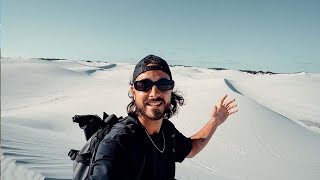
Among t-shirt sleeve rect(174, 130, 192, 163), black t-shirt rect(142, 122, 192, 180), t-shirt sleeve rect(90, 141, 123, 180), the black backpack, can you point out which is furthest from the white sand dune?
t-shirt sleeve rect(90, 141, 123, 180)

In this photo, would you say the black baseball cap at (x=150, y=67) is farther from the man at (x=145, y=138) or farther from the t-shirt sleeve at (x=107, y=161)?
the t-shirt sleeve at (x=107, y=161)

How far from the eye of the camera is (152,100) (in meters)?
2.40

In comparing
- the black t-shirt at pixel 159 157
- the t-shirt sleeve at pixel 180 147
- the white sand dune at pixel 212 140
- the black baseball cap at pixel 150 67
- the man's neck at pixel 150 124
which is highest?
the black baseball cap at pixel 150 67

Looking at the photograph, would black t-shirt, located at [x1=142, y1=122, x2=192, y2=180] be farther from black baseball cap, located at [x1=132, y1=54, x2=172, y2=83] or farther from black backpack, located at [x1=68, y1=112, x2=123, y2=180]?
black baseball cap, located at [x1=132, y1=54, x2=172, y2=83]

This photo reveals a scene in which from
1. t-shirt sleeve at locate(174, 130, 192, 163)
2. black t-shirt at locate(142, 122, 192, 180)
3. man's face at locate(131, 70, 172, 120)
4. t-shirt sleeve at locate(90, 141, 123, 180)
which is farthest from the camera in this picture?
t-shirt sleeve at locate(174, 130, 192, 163)

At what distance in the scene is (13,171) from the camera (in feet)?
15.4

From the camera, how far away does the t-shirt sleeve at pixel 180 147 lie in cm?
297

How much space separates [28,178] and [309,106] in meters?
26.7

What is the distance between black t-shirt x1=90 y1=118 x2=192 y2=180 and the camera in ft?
5.86

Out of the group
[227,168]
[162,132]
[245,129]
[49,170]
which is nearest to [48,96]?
[245,129]

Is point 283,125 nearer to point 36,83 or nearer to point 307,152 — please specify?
point 307,152

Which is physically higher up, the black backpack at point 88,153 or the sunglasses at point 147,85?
the sunglasses at point 147,85

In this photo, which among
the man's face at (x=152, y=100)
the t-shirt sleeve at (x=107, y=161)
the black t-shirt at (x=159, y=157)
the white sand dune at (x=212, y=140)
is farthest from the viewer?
the white sand dune at (x=212, y=140)

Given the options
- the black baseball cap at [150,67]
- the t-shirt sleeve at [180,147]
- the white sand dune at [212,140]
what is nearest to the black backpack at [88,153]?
the black baseball cap at [150,67]
